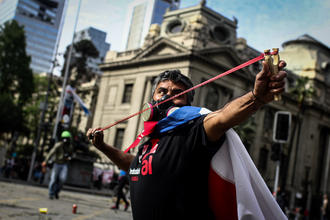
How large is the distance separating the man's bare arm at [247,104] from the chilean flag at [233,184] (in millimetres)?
114

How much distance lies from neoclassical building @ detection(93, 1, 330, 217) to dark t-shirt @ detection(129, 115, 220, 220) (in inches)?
1086

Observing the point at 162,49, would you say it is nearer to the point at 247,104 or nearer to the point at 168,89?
the point at 168,89

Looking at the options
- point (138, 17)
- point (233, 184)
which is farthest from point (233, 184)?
point (138, 17)

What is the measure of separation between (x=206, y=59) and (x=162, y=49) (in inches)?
295

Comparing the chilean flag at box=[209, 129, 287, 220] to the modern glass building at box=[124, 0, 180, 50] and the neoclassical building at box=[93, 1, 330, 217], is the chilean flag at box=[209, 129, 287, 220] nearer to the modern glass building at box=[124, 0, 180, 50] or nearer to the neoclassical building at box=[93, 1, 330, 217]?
the modern glass building at box=[124, 0, 180, 50]

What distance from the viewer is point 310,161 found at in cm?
4594

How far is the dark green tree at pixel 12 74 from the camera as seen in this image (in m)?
34.9

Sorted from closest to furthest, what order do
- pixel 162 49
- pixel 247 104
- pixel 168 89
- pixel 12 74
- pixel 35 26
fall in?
pixel 247 104 < pixel 168 89 < pixel 162 49 < pixel 12 74 < pixel 35 26

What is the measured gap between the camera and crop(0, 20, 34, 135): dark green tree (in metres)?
34.9

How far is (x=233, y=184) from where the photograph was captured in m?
1.87

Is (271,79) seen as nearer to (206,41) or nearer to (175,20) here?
(206,41)

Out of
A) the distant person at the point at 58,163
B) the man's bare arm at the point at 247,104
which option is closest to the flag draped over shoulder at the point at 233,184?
the man's bare arm at the point at 247,104

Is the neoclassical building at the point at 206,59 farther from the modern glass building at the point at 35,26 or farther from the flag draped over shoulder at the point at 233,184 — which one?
the modern glass building at the point at 35,26

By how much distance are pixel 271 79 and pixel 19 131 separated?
40254 mm
